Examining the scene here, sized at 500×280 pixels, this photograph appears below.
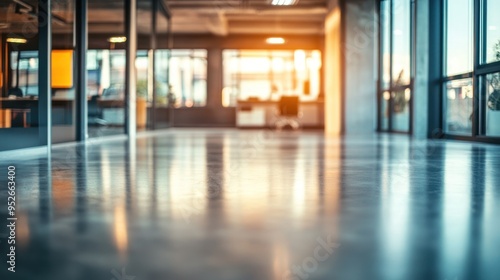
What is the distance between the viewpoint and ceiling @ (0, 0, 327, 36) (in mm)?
6535

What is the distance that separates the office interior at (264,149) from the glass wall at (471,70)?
37 millimetres

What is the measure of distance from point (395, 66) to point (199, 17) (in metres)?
7.45

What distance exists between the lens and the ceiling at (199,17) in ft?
21.4

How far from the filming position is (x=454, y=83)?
10320 millimetres

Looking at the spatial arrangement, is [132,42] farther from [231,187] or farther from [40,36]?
[231,187]

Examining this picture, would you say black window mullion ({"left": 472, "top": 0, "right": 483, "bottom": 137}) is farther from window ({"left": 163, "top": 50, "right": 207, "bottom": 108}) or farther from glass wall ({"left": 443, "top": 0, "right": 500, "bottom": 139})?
window ({"left": 163, "top": 50, "right": 207, "bottom": 108})

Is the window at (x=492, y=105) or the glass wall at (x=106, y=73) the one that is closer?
the window at (x=492, y=105)

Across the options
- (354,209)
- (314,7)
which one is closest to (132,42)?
(314,7)

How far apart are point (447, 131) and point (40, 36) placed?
762cm

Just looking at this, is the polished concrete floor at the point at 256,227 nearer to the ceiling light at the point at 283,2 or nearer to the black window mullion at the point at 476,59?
the black window mullion at the point at 476,59

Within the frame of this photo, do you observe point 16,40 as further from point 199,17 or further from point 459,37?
point 199,17

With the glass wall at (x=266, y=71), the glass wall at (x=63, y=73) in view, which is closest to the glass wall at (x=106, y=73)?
the glass wall at (x=63, y=73)

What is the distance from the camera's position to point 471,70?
31.1 feet

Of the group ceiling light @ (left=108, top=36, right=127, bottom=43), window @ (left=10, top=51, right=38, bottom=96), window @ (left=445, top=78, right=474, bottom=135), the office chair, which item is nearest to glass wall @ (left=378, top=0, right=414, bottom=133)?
window @ (left=445, top=78, right=474, bottom=135)
